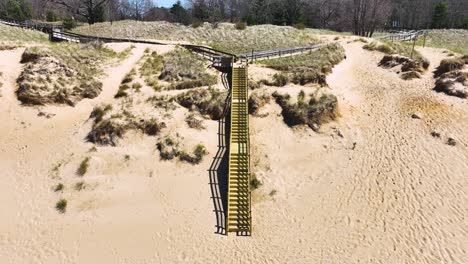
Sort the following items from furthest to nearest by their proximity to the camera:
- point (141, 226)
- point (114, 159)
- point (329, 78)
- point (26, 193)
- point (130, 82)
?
point (329, 78)
point (130, 82)
point (114, 159)
point (26, 193)
point (141, 226)

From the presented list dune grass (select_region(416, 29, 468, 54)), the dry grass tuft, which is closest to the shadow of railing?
the dry grass tuft

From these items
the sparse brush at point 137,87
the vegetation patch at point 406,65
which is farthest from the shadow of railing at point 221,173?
the vegetation patch at point 406,65

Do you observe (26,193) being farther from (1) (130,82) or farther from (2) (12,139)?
(1) (130,82)

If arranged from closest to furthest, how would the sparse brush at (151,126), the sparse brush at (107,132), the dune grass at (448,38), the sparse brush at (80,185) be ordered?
1. the sparse brush at (80,185)
2. the sparse brush at (107,132)
3. the sparse brush at (151,126)
4. the dune grass at (448,38)

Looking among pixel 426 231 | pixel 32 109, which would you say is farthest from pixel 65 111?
pixel 426 231

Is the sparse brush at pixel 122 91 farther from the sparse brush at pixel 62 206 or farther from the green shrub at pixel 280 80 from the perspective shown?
the green shrub at pixel 280 80
